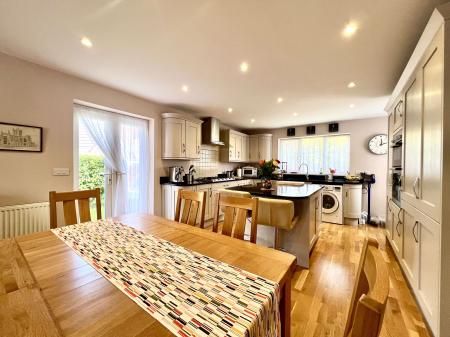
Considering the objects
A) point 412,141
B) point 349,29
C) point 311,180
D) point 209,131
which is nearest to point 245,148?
point 209,131

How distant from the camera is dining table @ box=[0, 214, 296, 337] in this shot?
1.87 feet

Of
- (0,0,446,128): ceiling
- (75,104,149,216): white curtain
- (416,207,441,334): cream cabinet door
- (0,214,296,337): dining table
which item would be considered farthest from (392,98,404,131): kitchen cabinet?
(75,104,149,216): white curtain

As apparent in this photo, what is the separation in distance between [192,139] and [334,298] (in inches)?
132

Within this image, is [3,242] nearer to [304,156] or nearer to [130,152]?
[130,152]

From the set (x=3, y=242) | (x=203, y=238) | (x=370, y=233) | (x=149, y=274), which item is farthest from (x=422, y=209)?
(x=3, y=242)

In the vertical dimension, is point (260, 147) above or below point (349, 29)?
below

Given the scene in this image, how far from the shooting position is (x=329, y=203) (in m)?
4.31

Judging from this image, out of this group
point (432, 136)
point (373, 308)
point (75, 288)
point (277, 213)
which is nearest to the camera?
point (373, 308)

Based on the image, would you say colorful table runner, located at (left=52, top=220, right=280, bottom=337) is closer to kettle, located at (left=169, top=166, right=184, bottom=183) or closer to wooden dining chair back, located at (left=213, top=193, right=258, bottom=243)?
wooden dining chair back, located at (left=213, top=193, right=258, bottom=243)

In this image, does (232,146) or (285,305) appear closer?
(285,305)

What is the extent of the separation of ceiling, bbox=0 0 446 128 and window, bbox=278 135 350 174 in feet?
6.88

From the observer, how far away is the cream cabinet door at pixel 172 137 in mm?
3684

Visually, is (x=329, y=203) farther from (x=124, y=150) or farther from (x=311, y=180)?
(x=124, y=150)

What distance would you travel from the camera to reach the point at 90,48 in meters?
1.95
